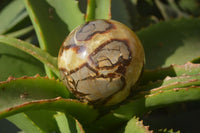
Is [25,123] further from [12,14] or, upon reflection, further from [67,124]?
[12,14]

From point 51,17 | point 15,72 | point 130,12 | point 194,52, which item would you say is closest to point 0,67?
point 15,72

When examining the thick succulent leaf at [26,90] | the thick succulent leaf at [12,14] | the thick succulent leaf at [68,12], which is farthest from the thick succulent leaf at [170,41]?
the thick succulent leaf at [12,14]

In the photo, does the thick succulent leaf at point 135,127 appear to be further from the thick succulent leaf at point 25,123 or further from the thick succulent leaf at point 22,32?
the thick succulent leaf at point 22,32

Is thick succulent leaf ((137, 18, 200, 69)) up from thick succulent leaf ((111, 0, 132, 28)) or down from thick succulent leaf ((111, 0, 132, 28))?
down

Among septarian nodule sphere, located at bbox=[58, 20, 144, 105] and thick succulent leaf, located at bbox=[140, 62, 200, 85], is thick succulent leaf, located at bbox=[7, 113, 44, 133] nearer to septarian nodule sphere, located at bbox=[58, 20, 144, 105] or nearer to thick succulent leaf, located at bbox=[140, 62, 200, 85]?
septarian nodule sphere, located at bbox=[58, 20, 144, 105]

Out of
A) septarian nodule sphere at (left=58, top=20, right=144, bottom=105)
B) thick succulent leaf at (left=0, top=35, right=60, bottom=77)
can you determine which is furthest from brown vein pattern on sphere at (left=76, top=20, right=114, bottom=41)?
thick succulent leaf at (left=0, top=35, right=60, bottom=77)

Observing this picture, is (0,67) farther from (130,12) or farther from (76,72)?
(130,12)

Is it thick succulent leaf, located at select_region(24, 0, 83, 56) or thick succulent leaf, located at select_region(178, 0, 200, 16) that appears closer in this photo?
thick succulent leaf, located at select_region(24, 0, 83, 56)
